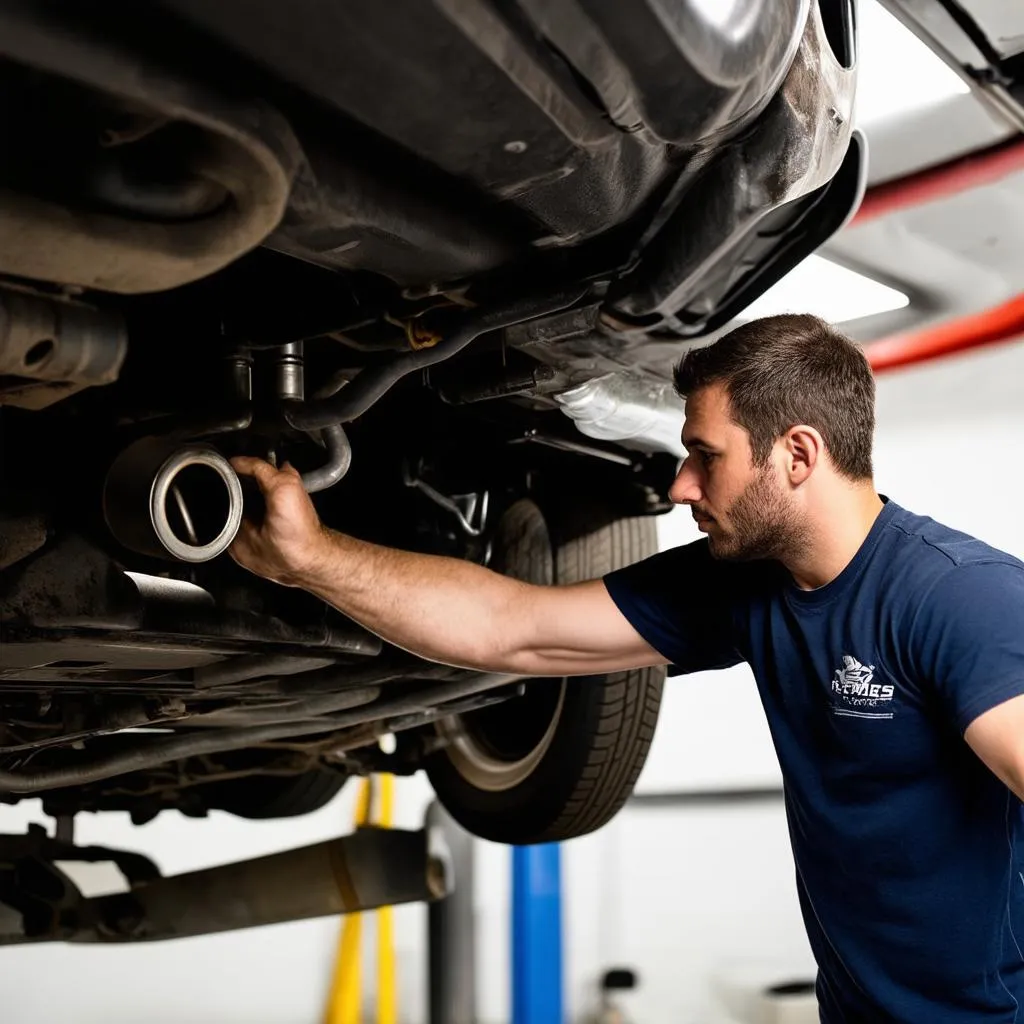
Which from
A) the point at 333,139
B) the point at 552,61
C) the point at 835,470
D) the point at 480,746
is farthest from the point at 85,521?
the point at 480,746

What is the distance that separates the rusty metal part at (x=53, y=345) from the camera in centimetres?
72

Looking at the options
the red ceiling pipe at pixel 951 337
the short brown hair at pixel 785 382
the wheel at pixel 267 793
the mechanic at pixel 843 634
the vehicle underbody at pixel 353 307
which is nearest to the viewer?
the vehicle underbody at pixel 353 307

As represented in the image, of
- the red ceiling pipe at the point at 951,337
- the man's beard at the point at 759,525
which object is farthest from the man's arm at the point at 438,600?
the red ceiling pipe at the point at 951,337

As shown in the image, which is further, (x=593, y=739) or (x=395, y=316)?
(x=593, y=739)

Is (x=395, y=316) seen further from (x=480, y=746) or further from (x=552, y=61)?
(x=480, y=746)

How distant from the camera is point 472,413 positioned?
129 cm

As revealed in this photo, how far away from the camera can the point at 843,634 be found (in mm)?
1301

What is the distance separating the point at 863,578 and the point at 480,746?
0.89 metres

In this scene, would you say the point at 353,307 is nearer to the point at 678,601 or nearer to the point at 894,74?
the point at 678,601

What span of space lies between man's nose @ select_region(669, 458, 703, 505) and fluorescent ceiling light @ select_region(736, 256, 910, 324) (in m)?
0.21

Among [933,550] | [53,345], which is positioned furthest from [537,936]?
[53,345]

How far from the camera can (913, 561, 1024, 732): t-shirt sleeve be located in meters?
1.12

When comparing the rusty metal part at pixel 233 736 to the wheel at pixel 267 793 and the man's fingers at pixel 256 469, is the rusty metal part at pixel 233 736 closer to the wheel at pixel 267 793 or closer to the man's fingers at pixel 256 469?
the man's fingers at pixel 256 469

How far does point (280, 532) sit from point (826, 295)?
3.29 feet
